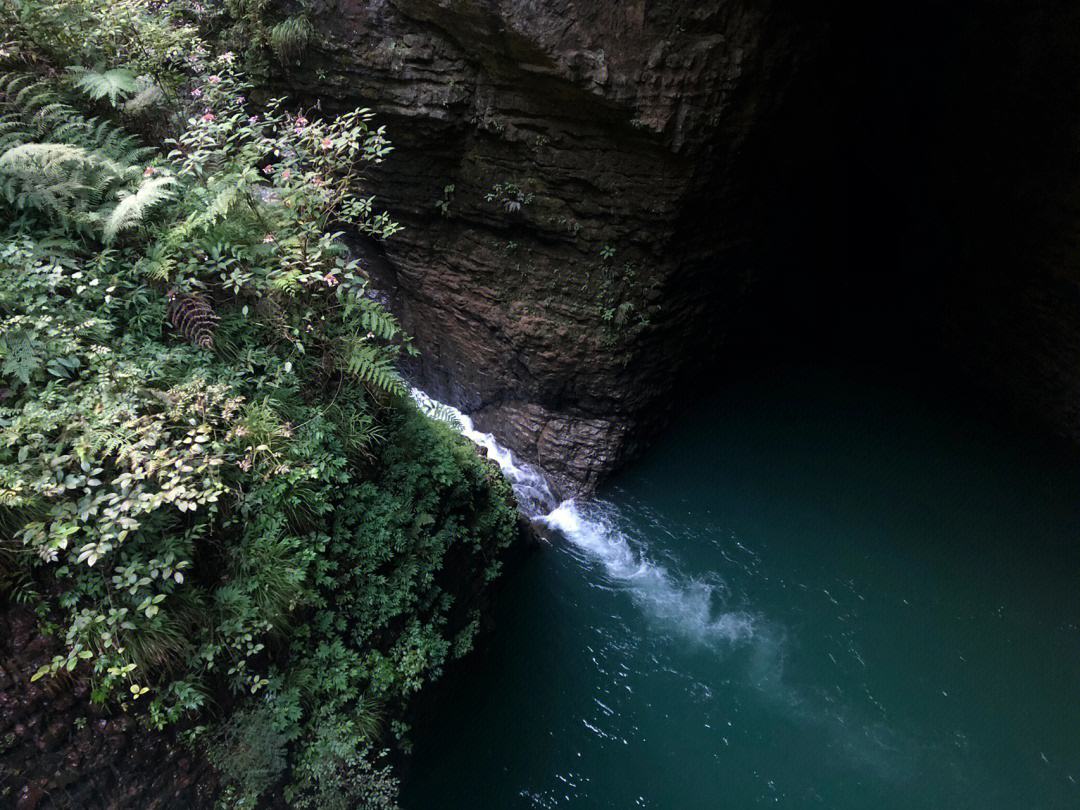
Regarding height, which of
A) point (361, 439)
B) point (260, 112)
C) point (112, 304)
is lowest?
point (361, 439)

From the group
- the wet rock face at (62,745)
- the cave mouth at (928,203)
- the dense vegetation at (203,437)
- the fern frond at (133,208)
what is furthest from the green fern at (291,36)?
the wet rock face at (62,745)

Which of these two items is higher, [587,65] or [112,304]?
[587,65]

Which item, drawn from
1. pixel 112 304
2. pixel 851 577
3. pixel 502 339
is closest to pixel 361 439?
pixel 112 304

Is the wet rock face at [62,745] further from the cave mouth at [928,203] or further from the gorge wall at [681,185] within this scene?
the cave mouth at [928,203]

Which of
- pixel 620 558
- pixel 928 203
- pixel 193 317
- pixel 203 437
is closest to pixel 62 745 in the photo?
pixel 203 437

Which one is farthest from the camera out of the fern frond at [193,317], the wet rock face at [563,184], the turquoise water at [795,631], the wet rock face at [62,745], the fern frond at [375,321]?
the wet rock face at [563,184]

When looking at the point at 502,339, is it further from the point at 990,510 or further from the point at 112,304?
the point at 990,510
